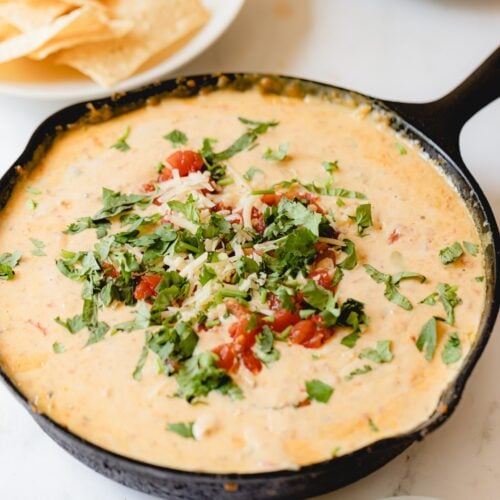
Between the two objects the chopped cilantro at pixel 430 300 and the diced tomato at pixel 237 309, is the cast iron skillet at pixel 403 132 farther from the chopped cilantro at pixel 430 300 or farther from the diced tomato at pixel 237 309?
the diced tomato at pixel 237 309

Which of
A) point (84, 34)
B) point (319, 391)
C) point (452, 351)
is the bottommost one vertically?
point (452, 351)

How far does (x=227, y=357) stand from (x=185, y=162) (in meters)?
0.76

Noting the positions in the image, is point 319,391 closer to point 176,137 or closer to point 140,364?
point 140,364

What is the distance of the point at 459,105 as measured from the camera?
263 centimetres

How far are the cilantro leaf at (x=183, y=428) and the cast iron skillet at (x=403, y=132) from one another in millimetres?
127

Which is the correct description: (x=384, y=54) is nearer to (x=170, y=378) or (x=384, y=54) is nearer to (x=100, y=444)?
(x=170, y=378)

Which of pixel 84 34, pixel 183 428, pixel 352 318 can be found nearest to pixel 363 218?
pixel 352 318

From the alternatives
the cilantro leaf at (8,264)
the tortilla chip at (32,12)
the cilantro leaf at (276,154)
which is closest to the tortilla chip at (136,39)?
the tortilla chip at (32,12)

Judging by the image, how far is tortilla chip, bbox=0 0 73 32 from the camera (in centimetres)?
315

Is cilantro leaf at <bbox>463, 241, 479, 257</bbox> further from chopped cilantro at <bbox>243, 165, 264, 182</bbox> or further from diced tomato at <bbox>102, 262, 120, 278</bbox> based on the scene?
diced tomato at <bbox>102, 262, 120, 278</bbox>

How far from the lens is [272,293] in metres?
2.29

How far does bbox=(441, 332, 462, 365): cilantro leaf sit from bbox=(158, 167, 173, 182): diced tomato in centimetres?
100

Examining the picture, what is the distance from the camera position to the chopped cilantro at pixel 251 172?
2.65 m

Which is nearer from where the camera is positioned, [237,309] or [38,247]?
[237,309]
